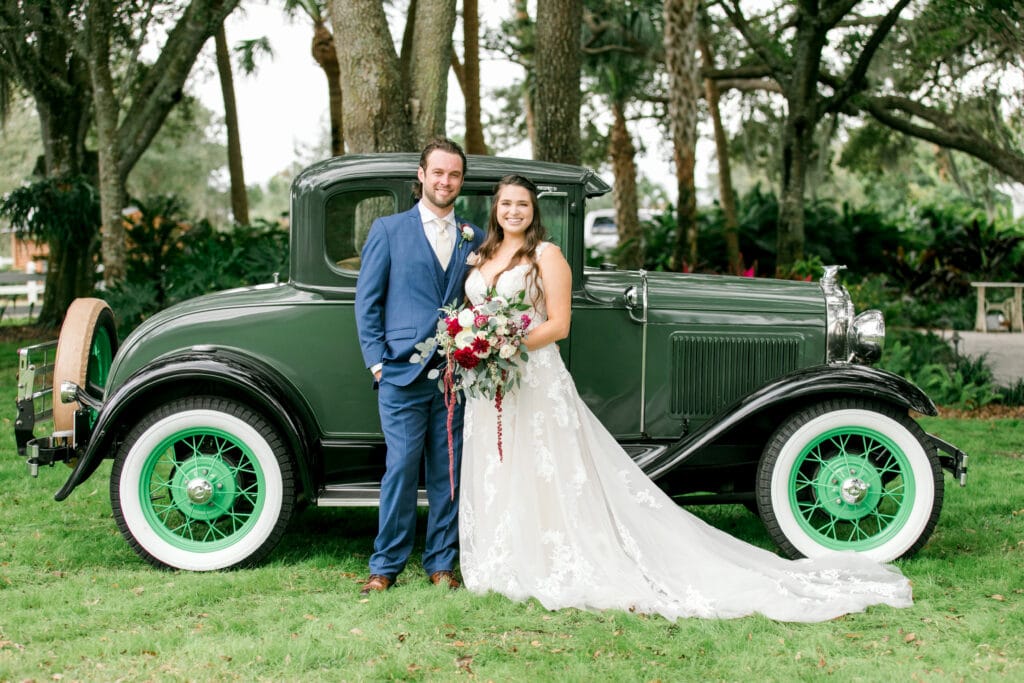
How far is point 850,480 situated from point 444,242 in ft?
7.07

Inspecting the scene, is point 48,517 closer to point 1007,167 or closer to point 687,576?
point 687,576

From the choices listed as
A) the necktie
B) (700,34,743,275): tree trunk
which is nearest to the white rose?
the necktie

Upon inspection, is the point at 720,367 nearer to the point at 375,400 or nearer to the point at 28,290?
the point at 375,400

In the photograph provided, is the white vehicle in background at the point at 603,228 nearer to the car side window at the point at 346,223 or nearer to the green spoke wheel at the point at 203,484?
the car side window at the point at 346,223

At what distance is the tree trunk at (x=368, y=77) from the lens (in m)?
7.08

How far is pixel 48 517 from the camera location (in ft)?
18.1

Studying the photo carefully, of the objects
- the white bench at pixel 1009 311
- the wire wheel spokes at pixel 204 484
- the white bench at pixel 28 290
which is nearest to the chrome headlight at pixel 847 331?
the wire wheel spokes at pixel 204 484

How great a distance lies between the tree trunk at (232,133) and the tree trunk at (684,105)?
289 inches

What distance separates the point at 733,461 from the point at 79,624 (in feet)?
9.68

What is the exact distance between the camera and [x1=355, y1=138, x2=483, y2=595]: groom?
13.8ft

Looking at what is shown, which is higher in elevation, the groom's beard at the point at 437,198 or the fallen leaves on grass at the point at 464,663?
the groom's beard at the point at 437,198

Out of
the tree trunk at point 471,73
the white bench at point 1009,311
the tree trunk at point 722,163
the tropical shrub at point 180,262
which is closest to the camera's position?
the tropical shrub at point 180,262

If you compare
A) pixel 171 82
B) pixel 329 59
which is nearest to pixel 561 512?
pixel 171 82

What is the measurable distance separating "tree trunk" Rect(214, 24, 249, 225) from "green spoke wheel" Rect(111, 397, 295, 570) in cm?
1203
